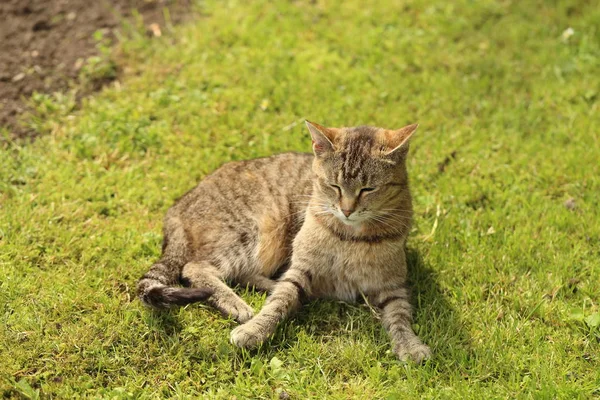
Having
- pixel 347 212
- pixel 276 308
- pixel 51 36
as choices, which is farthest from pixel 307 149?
pixel 51 36

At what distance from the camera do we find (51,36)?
6.41m

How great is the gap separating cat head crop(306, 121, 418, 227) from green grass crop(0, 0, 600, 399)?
0.64 metres

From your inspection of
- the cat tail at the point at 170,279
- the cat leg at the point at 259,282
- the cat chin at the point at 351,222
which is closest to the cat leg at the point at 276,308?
the cat leg at the point at 259,282

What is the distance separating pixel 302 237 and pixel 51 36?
12.0ft

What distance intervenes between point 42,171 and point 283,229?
2.02 metres

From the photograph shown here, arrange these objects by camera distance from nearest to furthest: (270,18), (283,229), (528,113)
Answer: (283,229)
(528,113)
(270,18)

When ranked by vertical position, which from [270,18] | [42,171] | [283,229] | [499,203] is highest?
[270,18]

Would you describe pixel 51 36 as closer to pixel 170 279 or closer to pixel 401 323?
pixel 170 279

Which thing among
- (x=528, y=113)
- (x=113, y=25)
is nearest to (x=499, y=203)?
(x=528, y=113)

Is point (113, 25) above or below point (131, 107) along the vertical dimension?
above

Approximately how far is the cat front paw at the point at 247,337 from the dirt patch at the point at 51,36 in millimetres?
2818

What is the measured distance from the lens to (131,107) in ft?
19.3

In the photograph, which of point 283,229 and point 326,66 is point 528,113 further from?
point 283,229

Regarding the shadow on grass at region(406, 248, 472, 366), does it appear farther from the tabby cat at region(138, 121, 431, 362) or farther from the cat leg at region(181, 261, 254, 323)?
the cat leg at region(181, 261, 254, 323)
